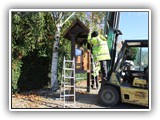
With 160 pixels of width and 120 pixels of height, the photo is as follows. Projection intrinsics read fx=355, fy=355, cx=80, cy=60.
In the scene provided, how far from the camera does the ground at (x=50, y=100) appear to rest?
8.16 m

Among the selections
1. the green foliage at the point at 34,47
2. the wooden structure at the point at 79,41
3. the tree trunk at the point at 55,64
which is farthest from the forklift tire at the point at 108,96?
the tree trunk at the point at 55,64

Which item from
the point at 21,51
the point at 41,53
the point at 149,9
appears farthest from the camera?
the point at 41,53

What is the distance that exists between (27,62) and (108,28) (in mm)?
2713

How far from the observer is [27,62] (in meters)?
10.0

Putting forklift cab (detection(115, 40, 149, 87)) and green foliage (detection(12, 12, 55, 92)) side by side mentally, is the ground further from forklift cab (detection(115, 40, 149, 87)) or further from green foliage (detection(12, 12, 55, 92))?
forklift cab (detection(115, 40, 149, 87))

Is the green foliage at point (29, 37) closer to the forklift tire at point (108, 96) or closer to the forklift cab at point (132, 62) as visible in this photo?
the forklift cab at point (132, 62)

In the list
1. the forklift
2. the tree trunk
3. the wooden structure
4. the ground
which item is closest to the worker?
the ground

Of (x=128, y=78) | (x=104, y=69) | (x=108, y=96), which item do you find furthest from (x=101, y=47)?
(x=108, y=96)

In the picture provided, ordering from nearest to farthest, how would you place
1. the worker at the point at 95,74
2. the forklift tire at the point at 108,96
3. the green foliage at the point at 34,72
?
the forklift tire at the point at 108,96, the green foliage at the point at 34,72, the worker at the point at 95,74

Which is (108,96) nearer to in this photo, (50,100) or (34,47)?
(50,100)

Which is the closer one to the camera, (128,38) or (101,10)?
(101,10)

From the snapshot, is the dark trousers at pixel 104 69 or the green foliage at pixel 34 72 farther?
the green foliage at pixel 34 72
